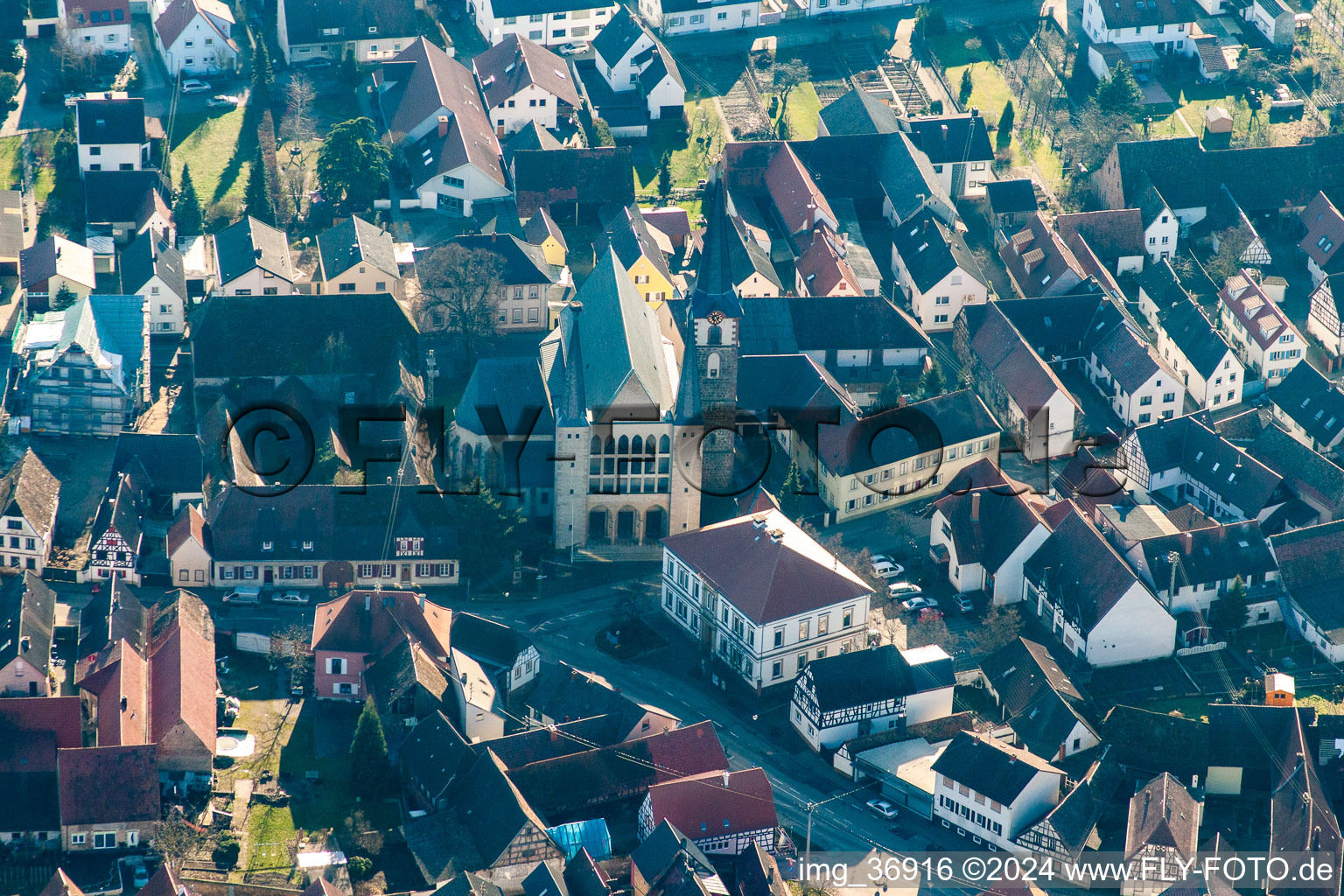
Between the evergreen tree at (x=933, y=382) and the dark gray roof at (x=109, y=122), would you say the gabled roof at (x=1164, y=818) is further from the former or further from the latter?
the dark gray roof at (x=109, y=122)

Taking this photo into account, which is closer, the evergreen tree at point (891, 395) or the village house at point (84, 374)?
the village house at point (84, 374)

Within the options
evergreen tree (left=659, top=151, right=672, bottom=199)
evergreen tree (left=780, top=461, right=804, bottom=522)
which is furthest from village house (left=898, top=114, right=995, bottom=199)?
evergreen tree (left=780, top=461, right=804, bottom=522)

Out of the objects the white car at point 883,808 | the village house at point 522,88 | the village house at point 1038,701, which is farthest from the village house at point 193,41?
the white car at point 883,808

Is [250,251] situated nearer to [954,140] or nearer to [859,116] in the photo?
[859,116]

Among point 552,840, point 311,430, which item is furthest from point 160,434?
point 552,840

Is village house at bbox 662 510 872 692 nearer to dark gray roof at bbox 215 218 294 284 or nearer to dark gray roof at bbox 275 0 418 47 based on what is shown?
dark gray roof at bbox 215 218 294 284

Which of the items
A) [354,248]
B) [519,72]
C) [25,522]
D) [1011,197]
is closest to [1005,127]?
[1011,197]
